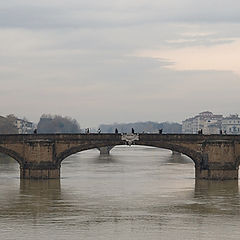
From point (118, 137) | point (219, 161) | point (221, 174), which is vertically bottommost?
point (221, 174)

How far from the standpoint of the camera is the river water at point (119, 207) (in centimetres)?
3903

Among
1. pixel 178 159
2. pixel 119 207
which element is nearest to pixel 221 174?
pixel 119 207

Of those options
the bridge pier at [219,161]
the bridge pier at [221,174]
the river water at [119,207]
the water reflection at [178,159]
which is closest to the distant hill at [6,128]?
the water reflection at [178,159]

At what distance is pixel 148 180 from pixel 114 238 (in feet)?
98.2

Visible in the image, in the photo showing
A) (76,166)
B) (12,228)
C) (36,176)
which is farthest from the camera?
(76,166)

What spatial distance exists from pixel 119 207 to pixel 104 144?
19.9 metres

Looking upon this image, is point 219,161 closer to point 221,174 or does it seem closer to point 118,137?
point 221,174

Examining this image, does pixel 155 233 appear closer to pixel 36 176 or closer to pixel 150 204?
pixel 150 204

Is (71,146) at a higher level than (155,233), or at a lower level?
higher

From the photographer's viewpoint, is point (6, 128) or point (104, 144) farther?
point (6, 128)

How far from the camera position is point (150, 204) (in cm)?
4975

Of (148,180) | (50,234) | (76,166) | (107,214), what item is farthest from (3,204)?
(76,166)

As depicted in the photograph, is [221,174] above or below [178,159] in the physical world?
below

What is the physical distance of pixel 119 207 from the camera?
158 ft
